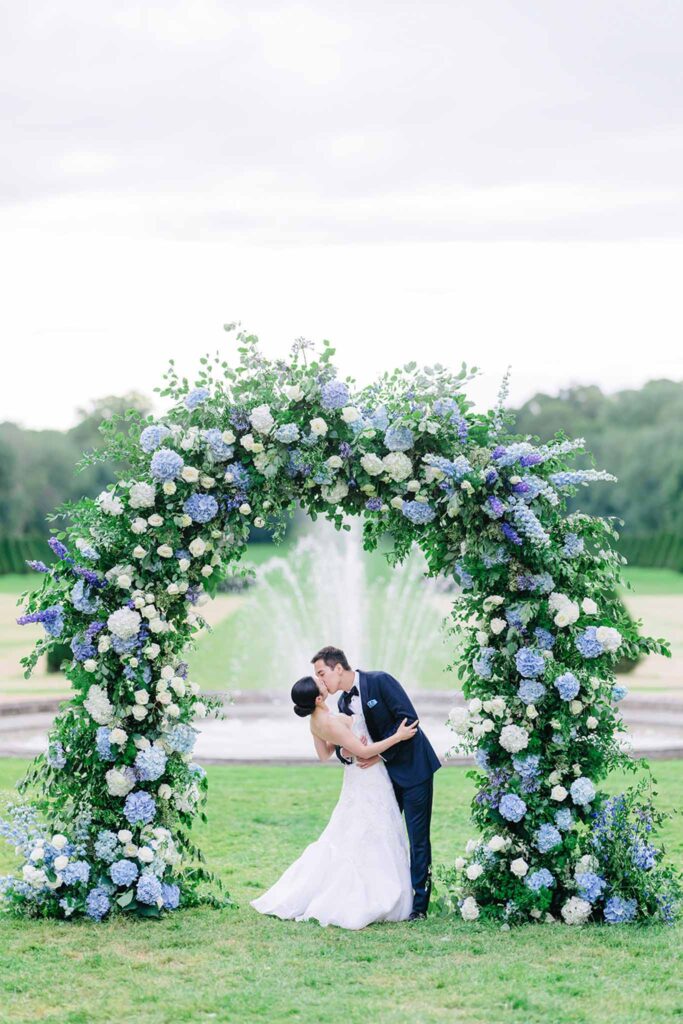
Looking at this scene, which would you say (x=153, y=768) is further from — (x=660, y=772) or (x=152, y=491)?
(x=660, y=772)

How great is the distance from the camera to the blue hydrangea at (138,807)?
7.27 m

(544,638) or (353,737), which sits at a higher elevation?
(544,638)

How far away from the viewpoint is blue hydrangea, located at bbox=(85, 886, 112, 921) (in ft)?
23.5

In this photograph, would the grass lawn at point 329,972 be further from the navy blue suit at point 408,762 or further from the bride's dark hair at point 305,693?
the bride's dark hair at point 305,693

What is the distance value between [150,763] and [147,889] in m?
0.71

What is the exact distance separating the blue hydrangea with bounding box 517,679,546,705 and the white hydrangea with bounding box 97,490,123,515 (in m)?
2.51

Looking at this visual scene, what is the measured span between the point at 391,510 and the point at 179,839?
2.35m

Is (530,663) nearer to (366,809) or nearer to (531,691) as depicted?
(531,691)

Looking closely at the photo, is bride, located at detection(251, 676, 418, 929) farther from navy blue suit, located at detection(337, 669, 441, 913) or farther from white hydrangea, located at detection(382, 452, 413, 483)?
white hydrangea, located at detection(382, 452, 413, 483)

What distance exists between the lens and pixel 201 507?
7.28 m

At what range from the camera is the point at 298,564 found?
4759 centimetres

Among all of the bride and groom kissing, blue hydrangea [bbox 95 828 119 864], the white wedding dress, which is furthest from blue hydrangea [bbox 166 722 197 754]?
the white wedding dress

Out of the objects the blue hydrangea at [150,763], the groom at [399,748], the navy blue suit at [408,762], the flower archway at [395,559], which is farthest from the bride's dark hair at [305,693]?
the blue hydrangea at [150,763]

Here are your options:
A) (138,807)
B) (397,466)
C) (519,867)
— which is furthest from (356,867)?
(397,466)
